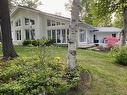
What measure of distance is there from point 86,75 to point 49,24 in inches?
909

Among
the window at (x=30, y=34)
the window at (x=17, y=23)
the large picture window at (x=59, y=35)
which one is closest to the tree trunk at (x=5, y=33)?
the large picture window at (x=59, y=35)

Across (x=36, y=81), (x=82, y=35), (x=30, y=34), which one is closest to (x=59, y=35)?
(x=82, y=35)

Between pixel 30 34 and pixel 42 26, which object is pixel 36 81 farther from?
pixel 30 34

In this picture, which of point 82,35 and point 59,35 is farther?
point 82,35

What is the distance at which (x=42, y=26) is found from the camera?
32344 millimetres

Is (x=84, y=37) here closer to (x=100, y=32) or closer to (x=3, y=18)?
(x=100, y=32)

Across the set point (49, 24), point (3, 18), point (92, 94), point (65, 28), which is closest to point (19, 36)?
point (49, 24)

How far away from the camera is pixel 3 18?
13.4 metres

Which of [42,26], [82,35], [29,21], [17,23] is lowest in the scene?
[82,35]

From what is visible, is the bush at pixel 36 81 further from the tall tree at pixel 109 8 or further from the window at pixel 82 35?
the window at pixel 82 35

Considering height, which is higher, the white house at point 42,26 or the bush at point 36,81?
the white house at point 42,26

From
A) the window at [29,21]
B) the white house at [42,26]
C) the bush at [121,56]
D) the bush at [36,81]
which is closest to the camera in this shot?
the bush at [36,81]

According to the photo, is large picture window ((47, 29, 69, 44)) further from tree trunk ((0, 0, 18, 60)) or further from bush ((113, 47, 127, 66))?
tree trunk ((0, 0, 18, 60))

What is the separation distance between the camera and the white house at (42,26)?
102ft
